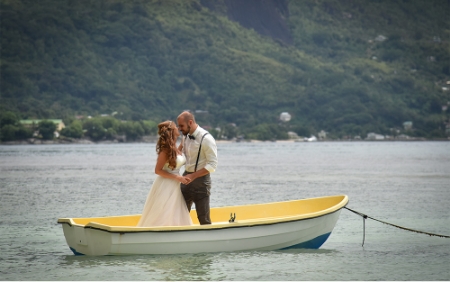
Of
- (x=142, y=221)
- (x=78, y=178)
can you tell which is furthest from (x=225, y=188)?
(x=142, y=221)

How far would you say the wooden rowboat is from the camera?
14.9 m

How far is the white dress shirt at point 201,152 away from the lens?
48.4ft

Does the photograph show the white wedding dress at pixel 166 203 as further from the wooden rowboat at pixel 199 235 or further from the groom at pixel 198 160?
the wooden rowboat at pixel 199 235

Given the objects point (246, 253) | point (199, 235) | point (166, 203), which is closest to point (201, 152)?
point (166, 203)

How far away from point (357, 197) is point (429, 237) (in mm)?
14967

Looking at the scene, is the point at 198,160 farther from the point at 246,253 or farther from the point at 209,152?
the point at 246,253

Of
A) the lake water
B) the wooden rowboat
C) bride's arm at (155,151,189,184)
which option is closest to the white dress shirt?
bride's arm at (155,151,189,184)

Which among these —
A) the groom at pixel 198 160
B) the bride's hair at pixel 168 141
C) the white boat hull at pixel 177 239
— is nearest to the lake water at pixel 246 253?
the white boat hull at pixel 177 239

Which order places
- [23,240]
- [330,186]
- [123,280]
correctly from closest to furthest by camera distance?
[123,280] → [23,240] → [330,186]

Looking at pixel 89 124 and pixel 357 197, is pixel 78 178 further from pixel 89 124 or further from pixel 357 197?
pixel 89 124

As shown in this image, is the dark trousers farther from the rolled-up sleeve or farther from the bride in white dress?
the rolled-up sleeve

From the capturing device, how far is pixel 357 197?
116 ft

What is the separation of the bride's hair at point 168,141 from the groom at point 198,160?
8.4 inches

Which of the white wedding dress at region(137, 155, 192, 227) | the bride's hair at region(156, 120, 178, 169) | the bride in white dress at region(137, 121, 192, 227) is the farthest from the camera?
the white wedding dress at region(137, 155, 192, 227)
